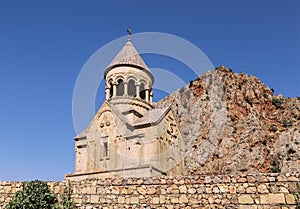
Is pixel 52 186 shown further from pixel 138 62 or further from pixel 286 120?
pixel 286 120

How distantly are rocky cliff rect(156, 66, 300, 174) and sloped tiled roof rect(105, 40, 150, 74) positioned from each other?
19.9 m

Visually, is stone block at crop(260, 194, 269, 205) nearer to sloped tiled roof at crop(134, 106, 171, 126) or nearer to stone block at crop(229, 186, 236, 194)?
stone block at crop(229, 186, 236, 194)

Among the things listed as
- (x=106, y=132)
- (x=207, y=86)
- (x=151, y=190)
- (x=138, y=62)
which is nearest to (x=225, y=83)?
(x=207, y=86)

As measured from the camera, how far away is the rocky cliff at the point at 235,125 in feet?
121

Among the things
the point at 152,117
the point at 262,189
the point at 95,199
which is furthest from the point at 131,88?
the point at 262,189

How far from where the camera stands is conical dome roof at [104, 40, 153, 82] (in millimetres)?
20078

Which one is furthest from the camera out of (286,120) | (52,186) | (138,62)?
(286,120)

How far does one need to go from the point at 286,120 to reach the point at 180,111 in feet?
49.7

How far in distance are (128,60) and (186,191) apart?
14.0 metres

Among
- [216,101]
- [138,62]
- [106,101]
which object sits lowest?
[106,101]

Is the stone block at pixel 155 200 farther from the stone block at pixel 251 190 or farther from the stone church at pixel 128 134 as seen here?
the stone church at pixel 128 134

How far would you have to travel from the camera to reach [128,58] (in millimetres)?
20406

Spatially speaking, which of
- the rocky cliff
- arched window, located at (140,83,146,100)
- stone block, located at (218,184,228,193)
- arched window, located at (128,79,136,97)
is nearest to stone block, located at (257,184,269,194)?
stone block, located at (218,184,228,193)

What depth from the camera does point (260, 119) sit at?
4281 cm
